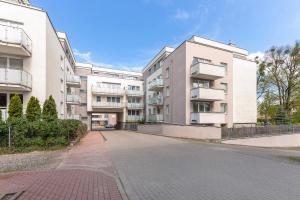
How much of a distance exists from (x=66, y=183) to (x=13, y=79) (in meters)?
10.4

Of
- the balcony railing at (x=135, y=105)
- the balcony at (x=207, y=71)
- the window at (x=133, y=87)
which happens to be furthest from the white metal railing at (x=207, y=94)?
the window at (x=133, y=87)

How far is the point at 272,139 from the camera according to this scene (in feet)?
69.6

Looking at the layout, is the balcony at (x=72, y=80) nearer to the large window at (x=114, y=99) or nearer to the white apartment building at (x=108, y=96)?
the white apartment building at (x=108, y=96)

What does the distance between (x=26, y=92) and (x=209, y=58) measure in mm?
19129

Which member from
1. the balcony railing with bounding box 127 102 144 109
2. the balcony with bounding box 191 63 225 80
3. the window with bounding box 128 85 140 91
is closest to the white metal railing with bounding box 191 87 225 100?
the balcony with bounding box 191 63 225 80

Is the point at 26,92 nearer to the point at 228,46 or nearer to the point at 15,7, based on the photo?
the point at 15,7

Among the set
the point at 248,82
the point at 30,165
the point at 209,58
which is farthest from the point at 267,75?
the point at 30,165

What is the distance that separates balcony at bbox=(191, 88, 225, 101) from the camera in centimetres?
2078

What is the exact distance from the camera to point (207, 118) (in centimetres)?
2098

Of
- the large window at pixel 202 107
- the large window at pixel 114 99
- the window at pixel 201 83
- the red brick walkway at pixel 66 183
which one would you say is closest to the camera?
the red brick walkway at pixel 66 183

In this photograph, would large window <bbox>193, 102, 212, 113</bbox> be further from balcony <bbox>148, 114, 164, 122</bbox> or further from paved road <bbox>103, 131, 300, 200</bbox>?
paved road <bbox>103, 131, 300, 200</bbox>

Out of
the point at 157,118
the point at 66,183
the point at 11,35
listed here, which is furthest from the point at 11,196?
the point at 157,118

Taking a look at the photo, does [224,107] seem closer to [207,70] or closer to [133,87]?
[207,70]

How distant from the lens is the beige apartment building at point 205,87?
21.5 meters
